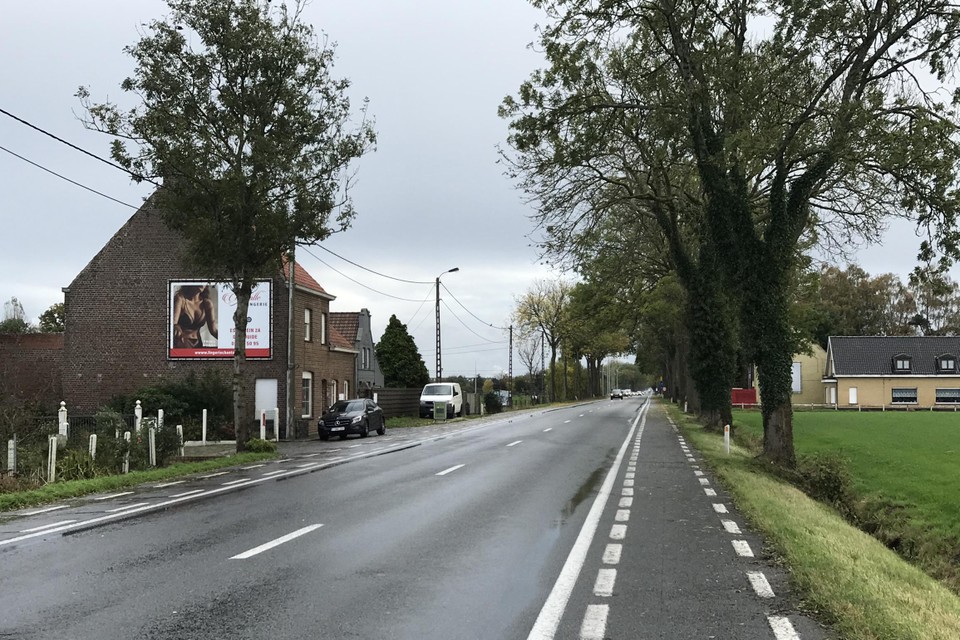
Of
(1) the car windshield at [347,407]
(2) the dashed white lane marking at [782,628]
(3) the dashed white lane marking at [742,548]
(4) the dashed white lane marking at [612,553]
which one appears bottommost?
(3) the dashed white lane marking at [742,548]

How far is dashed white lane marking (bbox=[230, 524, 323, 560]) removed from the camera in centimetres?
785

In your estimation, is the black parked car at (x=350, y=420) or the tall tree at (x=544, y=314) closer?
the black parked car at (x=350, y=420)

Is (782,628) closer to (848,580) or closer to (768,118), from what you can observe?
(848,580)

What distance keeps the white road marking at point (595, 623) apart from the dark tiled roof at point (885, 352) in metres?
→ 72.9

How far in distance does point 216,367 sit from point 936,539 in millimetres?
28348

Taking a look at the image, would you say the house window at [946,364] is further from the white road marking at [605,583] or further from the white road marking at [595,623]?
the white road marking at [595,623]

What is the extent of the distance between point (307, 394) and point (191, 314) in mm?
6126

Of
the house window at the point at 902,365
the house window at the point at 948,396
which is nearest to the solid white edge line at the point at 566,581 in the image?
the house window at the point at 902,365

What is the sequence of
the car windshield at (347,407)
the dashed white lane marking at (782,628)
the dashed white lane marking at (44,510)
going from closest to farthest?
the dashed white lane marking at (782,628) < the dashed white lane marking at (44,510) < the car windshield at (347,407)

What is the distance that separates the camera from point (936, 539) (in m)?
12.6

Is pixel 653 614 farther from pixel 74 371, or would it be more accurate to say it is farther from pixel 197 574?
pixel 74 371

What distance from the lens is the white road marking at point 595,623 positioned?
5.21 meters

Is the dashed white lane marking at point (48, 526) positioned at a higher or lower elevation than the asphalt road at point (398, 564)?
lower

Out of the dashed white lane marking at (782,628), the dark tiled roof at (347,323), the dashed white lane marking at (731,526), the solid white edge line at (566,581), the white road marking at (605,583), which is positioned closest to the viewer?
the dashed white lane marking at (782,628)
